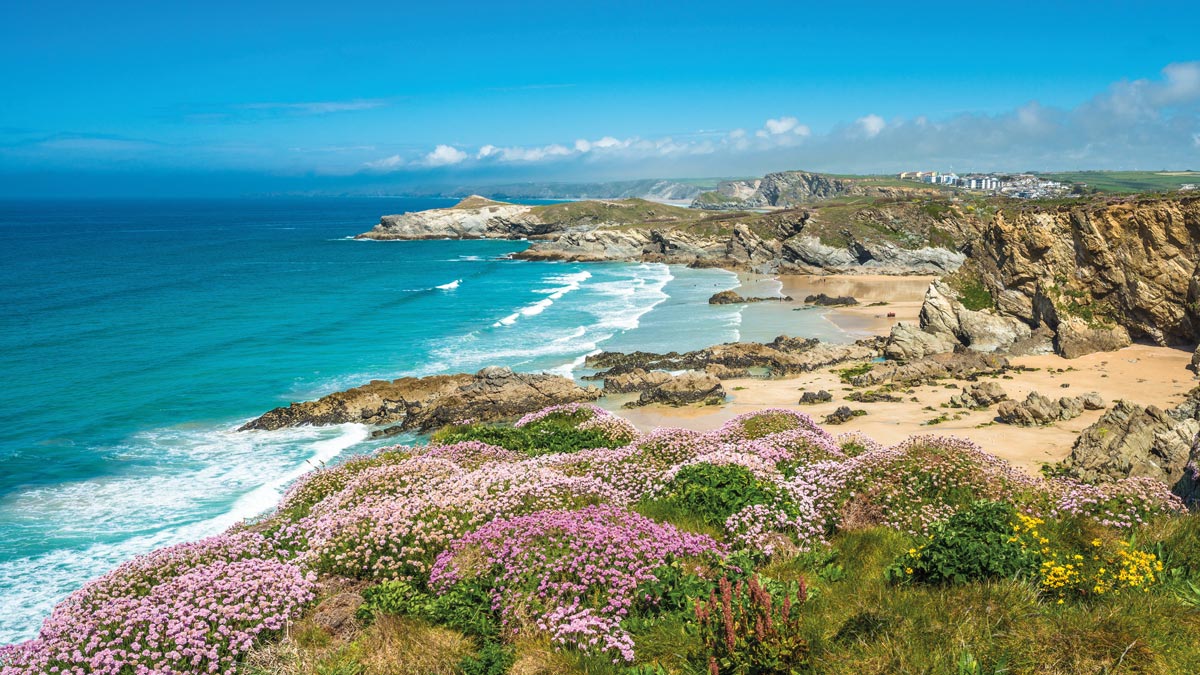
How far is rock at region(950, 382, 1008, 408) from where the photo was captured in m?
25.6

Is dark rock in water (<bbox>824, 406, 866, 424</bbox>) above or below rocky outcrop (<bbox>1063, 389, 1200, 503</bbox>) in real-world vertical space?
below

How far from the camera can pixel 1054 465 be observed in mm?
16516

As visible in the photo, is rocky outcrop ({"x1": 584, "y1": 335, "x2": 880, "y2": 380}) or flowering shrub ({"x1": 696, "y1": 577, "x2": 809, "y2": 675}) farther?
rocky outcrop ({"x1": 584, "y1": 335, "x2": 880, "y2": 380})

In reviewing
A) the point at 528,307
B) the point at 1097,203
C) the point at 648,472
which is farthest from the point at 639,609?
the point at 528,307

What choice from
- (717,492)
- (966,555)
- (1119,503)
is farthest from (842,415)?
(966,555)

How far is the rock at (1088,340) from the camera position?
33.8 m

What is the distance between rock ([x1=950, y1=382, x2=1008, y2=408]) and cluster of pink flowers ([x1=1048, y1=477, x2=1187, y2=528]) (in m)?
17.0

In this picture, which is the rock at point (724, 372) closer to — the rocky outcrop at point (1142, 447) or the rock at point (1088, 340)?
the rock at point (1088, 340)

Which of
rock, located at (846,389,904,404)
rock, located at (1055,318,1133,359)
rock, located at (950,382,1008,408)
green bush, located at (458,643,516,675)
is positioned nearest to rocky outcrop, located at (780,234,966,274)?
rock, located at (1055,318,1133,359)

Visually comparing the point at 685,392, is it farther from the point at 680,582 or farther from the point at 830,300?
the point at 830,300

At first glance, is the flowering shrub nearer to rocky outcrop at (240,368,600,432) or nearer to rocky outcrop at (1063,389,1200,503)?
rocky outcrop at (1063,389,1200,503)

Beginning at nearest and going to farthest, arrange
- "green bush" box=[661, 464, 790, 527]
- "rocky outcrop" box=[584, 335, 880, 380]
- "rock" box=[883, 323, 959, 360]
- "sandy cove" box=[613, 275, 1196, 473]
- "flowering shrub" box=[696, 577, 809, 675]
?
"flowering shrub" box=[696, 577, 809, 675] → "green bush" box=[661, 464, 790, 527] → "sandy cove" box=[613, 275, 1196, 473] → "rock" box=[883, 323, 959, 360] → "rocky outcrop" box=[584, 335, 880, 380]

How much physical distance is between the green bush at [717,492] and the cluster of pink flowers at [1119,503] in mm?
3647

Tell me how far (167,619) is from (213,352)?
1575 inches
